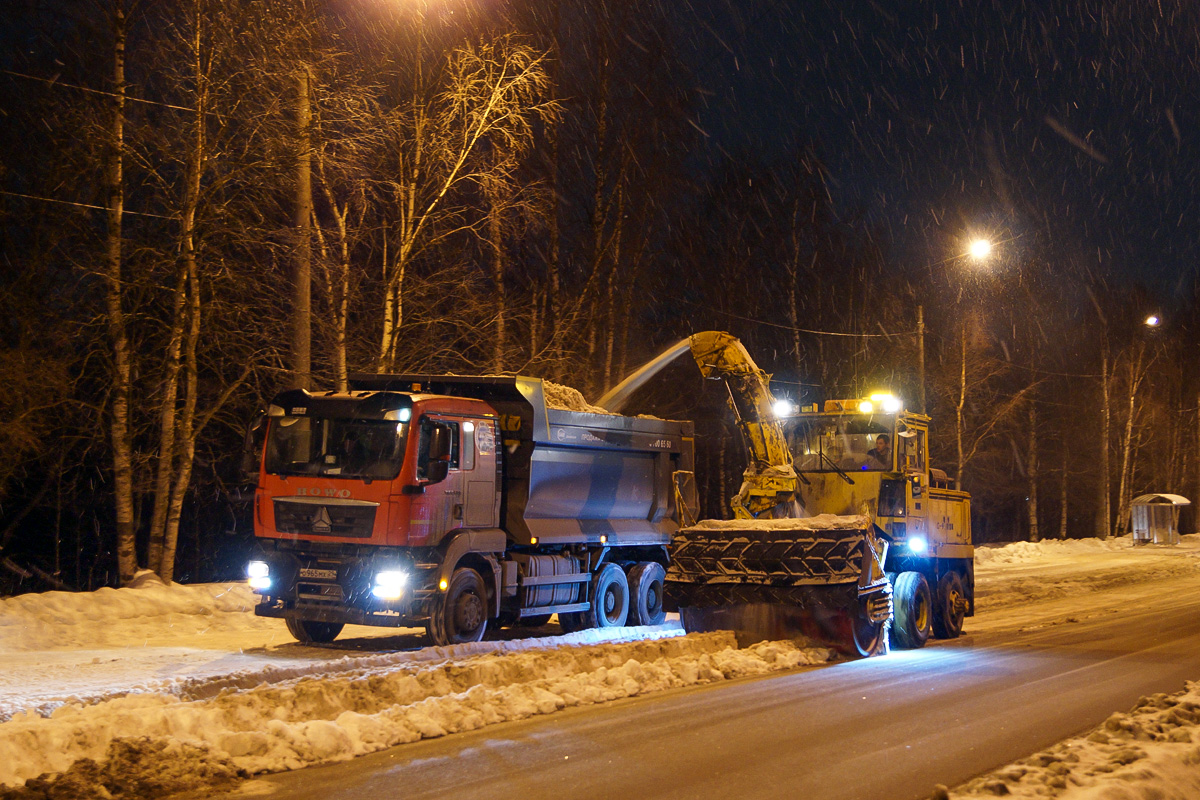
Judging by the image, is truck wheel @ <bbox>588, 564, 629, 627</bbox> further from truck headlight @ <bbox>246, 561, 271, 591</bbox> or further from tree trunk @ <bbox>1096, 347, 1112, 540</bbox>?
tree trunk @ <bbox>1096, 347, 1112, 540</bbox>

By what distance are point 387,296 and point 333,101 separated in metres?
3.45

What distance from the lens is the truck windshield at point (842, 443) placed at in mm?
14055

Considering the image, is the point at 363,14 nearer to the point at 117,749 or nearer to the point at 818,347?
the point at 117,749

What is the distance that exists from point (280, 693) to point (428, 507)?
14.3ft

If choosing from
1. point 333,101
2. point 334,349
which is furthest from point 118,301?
point 333,101

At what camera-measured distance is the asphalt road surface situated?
6164 millimetres

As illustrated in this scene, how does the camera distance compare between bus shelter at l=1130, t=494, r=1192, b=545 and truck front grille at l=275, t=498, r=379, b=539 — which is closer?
truck front grille at l=275, t=498, r=379, b=539

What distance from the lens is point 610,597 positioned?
1537 centimetres

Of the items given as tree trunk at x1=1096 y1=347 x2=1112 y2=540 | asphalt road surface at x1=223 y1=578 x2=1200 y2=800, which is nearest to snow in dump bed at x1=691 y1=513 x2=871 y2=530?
asphalt road surface at x1=223 y1=578 x2=1200 y2=800

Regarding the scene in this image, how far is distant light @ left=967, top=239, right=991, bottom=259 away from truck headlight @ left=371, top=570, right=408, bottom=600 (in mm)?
17838

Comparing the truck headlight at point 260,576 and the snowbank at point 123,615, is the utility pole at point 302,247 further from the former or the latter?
the truck headlight at point 260,576

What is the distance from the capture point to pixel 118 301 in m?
16.0

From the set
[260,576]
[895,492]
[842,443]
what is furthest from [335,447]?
[895,492]

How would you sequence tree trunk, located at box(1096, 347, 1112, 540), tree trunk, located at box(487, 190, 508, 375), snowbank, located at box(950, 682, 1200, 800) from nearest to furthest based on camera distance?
snowbank, located at box(950, 682, 1200, 800), tree trunk, located at box(487, 190, 508, 375), tree trunk, located at box(1096, 347, 1112, 540)
